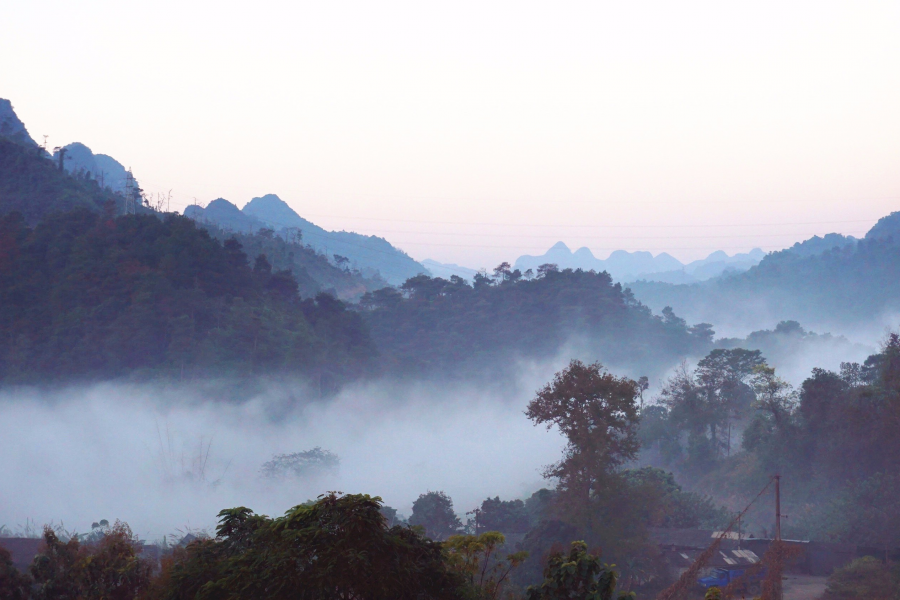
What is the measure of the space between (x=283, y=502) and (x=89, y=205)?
4605cm

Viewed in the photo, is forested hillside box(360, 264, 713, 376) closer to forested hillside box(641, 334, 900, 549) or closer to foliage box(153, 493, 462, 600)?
forested hillside box(641, 334, 900, 549)

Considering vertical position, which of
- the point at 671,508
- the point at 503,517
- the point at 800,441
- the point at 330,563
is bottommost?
the point at 503,517

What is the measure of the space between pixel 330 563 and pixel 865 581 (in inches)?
978

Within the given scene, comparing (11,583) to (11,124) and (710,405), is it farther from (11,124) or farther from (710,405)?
(11,124)

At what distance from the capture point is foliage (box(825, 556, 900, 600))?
24.7 metres

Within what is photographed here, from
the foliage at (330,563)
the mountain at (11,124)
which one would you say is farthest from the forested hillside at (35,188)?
the foliage at (330,563)

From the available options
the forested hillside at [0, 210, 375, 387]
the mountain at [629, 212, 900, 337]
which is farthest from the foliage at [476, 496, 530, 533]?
the mountain at [629, 212, 900, 337]

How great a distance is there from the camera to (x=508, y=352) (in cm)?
9006

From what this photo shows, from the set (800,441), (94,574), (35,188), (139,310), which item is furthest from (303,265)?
(94,574)

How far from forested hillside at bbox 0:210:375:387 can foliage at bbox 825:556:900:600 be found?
48054 mm

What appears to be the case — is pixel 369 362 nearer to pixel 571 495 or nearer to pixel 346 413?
pixel 346 413

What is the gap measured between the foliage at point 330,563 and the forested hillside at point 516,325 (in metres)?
75.3

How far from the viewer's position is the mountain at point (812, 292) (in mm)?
130000

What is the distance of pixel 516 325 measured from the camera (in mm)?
92688
